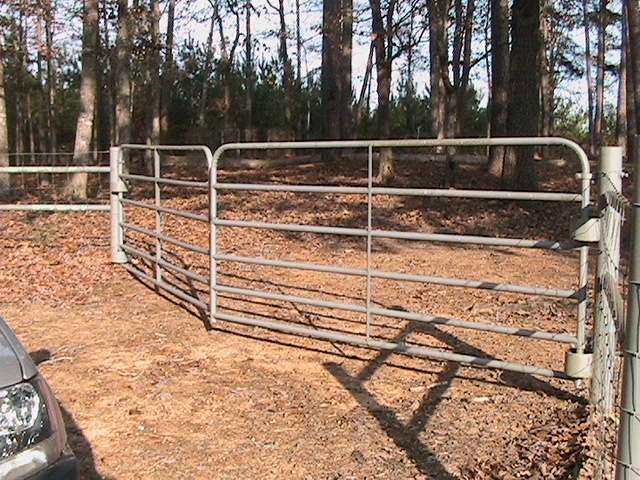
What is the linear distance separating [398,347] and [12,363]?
2.90 meters

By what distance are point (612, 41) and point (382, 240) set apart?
2577 centimetres

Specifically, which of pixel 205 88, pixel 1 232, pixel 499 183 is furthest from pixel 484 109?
pixel 1 232

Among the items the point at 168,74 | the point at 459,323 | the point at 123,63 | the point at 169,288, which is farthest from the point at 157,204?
the point at 168,74

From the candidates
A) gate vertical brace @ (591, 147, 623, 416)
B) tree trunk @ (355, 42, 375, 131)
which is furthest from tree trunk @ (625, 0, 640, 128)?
tree trunk @ (355, 42, 375, 131)

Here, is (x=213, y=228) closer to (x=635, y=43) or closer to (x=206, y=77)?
(x=635, y=43)

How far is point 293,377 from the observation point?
448cm

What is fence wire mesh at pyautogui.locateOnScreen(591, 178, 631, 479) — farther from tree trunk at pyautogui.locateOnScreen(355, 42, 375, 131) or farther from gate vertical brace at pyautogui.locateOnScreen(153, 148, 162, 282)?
tree trunk at pyautogui.locateOnScreen(355, 42, 375, 131)

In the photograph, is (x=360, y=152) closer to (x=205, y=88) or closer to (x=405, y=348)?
(x=205, y=88)

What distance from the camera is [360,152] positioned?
63.4ft

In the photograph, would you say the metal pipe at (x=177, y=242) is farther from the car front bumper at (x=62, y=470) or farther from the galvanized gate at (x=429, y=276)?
the car front bumper at (x=62, y=470)

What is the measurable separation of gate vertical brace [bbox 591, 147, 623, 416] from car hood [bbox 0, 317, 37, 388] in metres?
2.51

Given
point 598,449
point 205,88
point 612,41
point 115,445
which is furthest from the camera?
point 612,41

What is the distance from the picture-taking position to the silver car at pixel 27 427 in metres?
1.95

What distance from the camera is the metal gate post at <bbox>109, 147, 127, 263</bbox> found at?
24.4 feet
